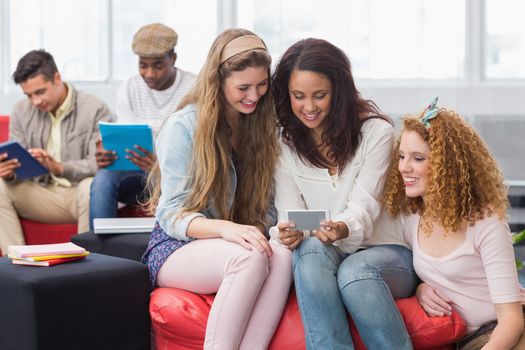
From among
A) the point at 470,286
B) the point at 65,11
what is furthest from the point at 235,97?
the point at 65,11

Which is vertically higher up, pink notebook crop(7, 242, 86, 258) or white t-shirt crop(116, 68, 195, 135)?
white t-shirt crop(116, 68, 195, 135)

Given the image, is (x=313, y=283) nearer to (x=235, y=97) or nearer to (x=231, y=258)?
(x=231, y=258)

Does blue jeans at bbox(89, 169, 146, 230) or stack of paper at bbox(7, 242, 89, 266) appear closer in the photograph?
stack of paper at bbox(7, 242, 89, 266)

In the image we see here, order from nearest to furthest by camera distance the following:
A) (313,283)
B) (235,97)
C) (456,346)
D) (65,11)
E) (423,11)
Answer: (313,283) < (456,346) < (235,97) < (423,11) < (65,11)

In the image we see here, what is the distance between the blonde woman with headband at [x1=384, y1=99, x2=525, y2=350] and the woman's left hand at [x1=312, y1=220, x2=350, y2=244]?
0.69 ft

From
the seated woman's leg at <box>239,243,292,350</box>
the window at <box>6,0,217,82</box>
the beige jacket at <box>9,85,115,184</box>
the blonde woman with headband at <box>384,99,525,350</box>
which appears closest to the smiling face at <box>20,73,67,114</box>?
the beige jacket at <box>9,85,115,184</box>

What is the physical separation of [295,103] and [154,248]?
0.62 m

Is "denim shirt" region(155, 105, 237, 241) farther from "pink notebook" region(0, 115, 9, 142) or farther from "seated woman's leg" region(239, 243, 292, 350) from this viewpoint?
"pink notebook" region(0, 115, 9, 142)

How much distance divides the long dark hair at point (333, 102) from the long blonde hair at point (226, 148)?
0.08 metres

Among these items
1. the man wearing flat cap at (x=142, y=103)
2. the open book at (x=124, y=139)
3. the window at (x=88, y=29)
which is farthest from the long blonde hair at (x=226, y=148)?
the window at (x=88, y=29)

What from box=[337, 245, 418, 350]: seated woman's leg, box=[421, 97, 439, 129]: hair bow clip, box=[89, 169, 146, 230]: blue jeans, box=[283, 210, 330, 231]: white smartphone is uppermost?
box=[421, 97, 439, 129]: hair bow clip

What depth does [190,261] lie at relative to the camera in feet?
8.68

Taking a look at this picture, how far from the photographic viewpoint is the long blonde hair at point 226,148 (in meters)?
2.75

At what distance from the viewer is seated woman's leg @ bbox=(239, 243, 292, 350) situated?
251 centimetres
